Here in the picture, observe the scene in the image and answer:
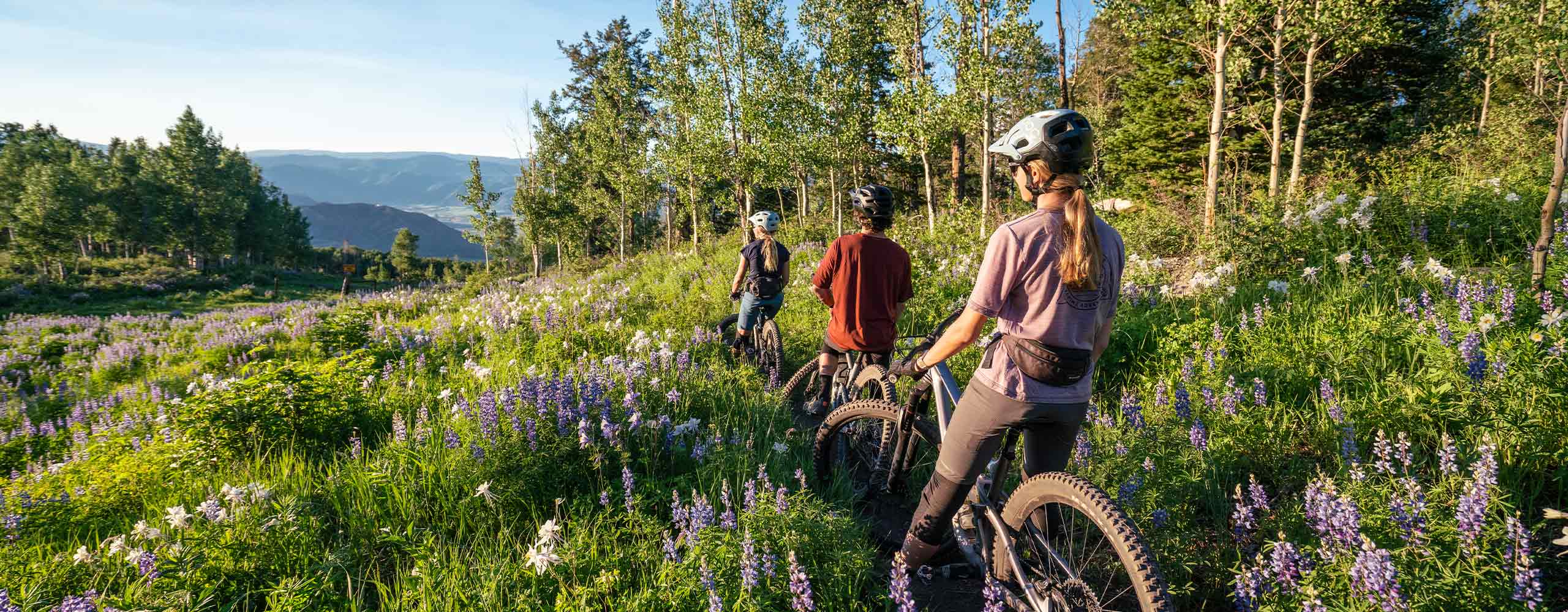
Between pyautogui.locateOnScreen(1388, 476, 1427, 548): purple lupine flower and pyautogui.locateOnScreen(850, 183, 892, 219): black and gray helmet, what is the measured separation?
3285 mm

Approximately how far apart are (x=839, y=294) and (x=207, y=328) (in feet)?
60.5

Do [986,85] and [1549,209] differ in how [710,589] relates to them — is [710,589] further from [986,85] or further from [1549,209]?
[986,85]

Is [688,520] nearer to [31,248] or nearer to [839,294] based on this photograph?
[839,294]

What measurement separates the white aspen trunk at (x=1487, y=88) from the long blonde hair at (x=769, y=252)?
2290cm

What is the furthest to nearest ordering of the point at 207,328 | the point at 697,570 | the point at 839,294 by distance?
1. the point at 207,328
2. the point at 839,294
3. the point at 697,570

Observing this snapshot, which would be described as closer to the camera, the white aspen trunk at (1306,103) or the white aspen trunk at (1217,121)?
the white aspen trunk at (1217,121)

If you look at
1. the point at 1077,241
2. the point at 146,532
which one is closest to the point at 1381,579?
the point at 1077,241

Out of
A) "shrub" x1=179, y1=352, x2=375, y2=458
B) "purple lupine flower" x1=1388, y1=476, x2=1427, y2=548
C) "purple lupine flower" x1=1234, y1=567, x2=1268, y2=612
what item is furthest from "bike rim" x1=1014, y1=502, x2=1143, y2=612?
"shrub" x1=179, y1=352, x2=375, y2=458

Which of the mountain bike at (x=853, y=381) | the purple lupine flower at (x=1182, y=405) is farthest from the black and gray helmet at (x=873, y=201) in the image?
the purple lupine flower at (x=1182, y=405)

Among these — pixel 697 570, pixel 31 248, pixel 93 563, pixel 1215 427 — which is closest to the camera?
pixel 697 570

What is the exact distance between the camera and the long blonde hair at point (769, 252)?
6.67 m

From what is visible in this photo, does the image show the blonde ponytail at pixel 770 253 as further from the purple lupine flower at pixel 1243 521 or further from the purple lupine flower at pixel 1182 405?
the purple lupine flower at pixel 1243 521

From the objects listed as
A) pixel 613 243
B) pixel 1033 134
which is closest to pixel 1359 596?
pixel 1033 134

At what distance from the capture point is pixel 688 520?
3.31m
